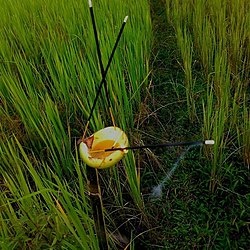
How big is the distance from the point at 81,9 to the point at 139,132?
863mm

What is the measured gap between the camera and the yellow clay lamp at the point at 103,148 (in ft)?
1.90

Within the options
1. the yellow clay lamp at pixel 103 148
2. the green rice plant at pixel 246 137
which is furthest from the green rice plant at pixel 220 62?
the yellow clay lamp at pixel 103 148

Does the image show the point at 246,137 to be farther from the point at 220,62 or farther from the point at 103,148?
A: the point at 103,148

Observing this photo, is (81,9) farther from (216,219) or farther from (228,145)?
(216,219)

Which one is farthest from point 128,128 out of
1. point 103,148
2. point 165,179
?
point 103,148

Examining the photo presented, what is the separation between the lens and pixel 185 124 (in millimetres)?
1453

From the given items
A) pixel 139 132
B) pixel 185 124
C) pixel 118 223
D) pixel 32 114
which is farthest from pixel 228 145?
pixel 32 114

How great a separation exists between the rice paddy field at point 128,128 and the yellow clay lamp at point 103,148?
0.07 metres

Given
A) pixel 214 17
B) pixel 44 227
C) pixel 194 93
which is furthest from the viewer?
pixel 214 17

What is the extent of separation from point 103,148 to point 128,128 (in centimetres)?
70

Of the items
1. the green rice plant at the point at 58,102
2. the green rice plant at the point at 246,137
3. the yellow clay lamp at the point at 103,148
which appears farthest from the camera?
the green rice plant at the point at 246,137

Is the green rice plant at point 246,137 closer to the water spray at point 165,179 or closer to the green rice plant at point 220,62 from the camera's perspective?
the green rice plant at point 220,62

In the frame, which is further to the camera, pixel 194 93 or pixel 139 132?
pixel 194 93

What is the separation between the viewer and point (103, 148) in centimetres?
60
